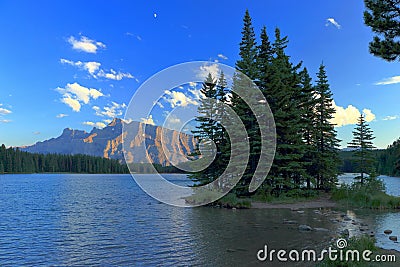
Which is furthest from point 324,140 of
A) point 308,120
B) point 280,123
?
point 280,123

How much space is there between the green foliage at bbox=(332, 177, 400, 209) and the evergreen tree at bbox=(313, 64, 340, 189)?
3313 millimetres

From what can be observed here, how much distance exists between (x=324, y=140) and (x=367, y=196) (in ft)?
36.0

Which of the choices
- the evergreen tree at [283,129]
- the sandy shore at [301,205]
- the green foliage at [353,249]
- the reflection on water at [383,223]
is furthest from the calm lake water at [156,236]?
the evergreen tree at [283,129]

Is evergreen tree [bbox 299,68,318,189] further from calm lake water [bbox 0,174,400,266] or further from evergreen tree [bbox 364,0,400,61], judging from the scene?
evergreen tree [bbox 364,0,400,61]

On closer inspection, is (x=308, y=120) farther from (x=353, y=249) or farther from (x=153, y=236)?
(x=353, y=249)

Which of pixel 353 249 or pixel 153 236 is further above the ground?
pixel 353 249

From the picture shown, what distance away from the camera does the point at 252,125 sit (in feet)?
123

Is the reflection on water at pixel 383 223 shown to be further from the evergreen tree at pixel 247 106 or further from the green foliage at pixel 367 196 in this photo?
the evergreen tree at pixel 247 106

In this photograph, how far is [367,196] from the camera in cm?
3366

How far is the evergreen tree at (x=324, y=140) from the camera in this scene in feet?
134

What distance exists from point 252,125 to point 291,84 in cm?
804

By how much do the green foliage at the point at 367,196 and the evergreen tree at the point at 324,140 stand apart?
10.9ft

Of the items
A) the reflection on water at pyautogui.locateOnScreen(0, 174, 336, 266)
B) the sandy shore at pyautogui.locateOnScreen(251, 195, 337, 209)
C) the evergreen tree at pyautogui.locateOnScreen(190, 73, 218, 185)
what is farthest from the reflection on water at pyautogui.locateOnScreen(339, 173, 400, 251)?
the evergreen tree at pyautogui.locateOnScreen(190, 73, 218, 185)

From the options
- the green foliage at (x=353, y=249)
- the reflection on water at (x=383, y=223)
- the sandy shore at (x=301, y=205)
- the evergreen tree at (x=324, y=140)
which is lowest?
the sandy shore at (x=301, y=205)
